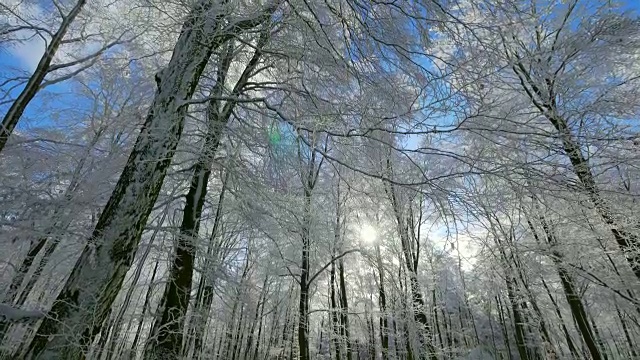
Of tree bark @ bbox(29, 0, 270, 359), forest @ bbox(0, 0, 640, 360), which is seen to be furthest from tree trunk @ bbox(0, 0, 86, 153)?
tree bark @ bbox(29, 0, 270, 359)

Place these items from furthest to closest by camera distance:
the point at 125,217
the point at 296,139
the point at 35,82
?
the point at 35,82 < the point at 296,139 < the point at 125,217

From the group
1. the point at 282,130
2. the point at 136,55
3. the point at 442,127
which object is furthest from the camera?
the point at 136,55

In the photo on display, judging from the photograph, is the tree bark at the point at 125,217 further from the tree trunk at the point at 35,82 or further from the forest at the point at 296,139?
the tree trunk at the point at 35,82

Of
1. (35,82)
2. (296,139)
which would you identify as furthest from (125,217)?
(35,82)

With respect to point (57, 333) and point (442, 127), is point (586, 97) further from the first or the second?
point (57, 333)

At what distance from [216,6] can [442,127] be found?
2170mm

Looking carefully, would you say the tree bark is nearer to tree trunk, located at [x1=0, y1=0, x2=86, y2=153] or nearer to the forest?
the forest

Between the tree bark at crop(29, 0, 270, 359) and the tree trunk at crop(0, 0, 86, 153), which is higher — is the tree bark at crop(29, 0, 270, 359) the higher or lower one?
the lower one

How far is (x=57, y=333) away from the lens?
2271 millimetres

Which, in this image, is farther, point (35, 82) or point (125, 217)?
point (35, 82)

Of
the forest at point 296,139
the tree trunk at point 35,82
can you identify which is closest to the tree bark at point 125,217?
the forest at point 296,139

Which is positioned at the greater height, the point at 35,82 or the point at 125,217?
the point at 35,82

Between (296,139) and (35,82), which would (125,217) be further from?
(35,82)

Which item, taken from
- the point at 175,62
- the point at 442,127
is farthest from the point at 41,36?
the point at 442,127
